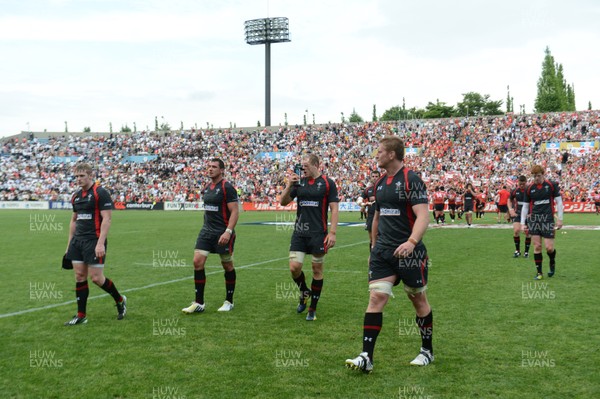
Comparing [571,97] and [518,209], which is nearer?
[518,209]

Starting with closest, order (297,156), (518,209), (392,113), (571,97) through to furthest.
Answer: (518,209) → (297,156) → (571,97) → (392,113)

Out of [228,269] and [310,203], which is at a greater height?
[310,203]

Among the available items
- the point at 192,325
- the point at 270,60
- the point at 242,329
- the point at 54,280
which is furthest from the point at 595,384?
the point at 270,60

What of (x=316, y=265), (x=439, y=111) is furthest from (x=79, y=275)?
(x=439, y=111)

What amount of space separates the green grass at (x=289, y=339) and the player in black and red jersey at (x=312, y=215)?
817mm

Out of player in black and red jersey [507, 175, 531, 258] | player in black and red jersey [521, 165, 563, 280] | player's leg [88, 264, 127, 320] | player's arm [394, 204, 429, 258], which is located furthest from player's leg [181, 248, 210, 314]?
player in black and red jersey [507, 175, 531, 258]

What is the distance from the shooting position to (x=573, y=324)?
314 inches

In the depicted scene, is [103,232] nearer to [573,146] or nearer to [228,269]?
[228,269]

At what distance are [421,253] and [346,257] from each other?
10233 millimetres

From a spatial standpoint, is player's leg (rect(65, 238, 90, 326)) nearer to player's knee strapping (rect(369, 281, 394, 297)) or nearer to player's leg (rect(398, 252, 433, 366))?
player's knee strapping (rect(369, 281, 394, 297))

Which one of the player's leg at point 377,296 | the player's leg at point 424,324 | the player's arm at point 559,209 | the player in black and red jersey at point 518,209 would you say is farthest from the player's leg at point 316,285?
the player in black and red jersey at point 518,209

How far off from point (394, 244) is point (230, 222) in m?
3.56

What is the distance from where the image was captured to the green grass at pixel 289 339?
18.2ft

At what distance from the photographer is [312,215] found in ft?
28.8
